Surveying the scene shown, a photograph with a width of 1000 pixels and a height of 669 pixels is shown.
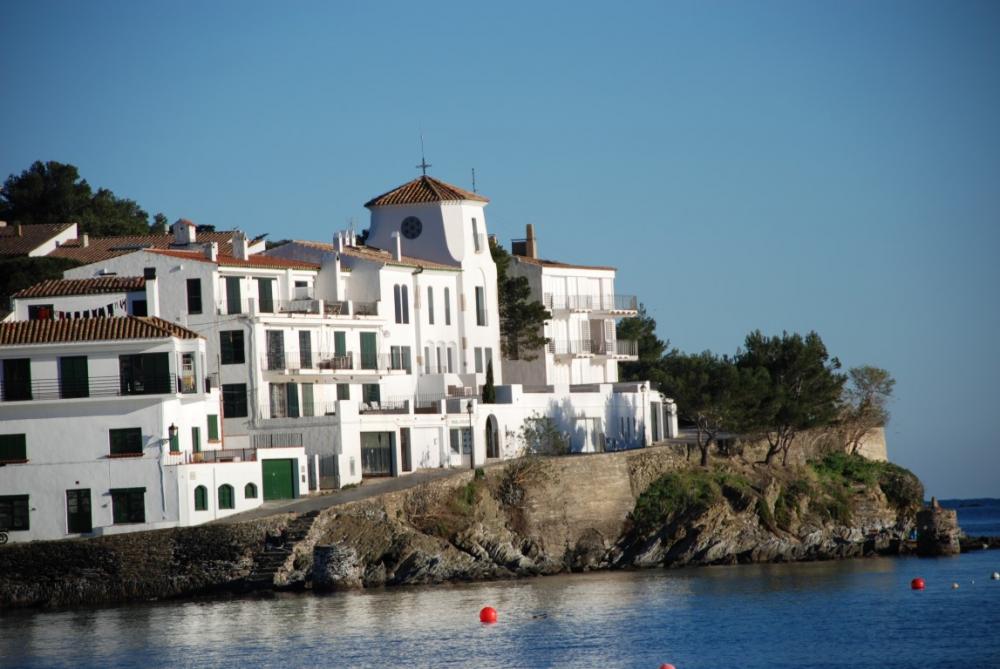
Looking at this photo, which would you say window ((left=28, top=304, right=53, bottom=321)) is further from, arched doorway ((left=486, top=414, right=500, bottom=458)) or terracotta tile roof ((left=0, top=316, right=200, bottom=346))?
arched doorway ((left=486, top=414, right=500, bottom=458))

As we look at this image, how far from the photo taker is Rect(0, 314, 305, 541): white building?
70.9 metres

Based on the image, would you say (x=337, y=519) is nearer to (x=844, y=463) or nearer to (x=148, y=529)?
(x=148, y=529)

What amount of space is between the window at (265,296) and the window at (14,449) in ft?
48.8

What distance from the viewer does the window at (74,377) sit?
236 feet

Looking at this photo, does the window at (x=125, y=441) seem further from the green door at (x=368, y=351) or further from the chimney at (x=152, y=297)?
the green door at (x=368, y=351)

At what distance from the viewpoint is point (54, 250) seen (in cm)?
10938

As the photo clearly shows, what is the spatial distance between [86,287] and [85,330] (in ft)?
28.6

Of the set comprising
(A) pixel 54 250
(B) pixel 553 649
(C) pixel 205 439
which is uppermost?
(A) pixel 54 250

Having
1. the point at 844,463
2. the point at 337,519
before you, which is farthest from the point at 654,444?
the point at 337,519

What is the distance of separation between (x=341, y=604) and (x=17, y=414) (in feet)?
52.4

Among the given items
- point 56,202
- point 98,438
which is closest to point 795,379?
point 98,438

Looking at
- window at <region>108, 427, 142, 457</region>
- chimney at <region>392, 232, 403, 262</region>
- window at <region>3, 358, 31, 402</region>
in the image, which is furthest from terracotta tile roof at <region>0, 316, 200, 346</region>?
chimney at <region>392, 232, 403, 262</region>

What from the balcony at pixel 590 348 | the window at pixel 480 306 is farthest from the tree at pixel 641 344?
the window at pixel 480 306

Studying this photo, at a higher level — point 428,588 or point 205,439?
point 205,439
